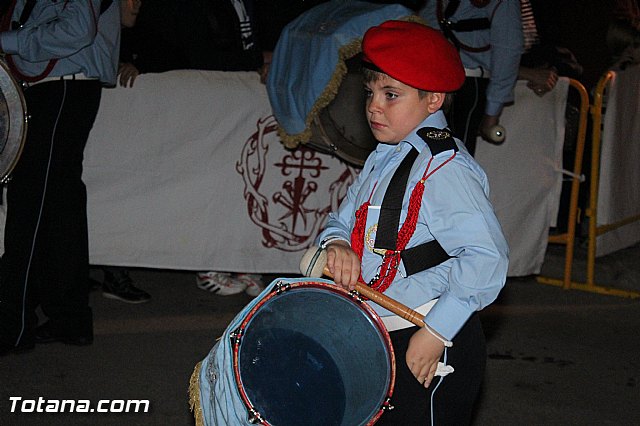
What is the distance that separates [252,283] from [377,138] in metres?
3.55

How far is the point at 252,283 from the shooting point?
609 centimetres

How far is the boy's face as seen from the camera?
2.54 m

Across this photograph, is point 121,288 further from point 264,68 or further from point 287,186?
point 264,68

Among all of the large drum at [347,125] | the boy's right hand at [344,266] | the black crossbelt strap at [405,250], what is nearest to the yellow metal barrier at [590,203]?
the large drum at [347,125]

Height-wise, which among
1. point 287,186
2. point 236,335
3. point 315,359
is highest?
point 236,335

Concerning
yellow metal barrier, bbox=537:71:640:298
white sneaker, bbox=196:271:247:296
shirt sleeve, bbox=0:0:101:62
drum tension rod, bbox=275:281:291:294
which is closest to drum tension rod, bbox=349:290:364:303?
drum tension rod, bbox=275:281:291:294

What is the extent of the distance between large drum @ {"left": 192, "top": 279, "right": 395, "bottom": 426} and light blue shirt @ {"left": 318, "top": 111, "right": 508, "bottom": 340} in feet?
0.53

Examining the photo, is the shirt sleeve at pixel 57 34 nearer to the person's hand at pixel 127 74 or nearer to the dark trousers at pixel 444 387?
the person's hand at pixel 127 74

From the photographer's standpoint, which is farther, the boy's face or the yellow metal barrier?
the yellow metal barrier

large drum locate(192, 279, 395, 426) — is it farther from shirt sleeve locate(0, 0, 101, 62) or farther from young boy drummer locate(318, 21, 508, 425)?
shirt sleeve locate(0, 0, 101, 62)

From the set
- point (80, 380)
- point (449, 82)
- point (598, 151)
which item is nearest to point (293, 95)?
point (80, 380)

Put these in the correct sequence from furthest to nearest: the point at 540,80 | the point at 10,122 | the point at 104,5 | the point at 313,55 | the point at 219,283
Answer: the point at 540,80
the point at 219,283
the point at 313,55
the point at 104,5
the point at 10,122

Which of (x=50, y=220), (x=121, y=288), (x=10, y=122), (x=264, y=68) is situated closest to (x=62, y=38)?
(x=10, y=122)

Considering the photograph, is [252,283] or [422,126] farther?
[252,283]
